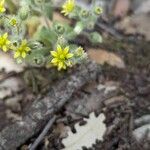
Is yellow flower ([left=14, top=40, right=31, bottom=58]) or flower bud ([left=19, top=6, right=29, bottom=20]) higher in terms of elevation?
flower bud ([left=19, top=6, right=29, bottom=20])

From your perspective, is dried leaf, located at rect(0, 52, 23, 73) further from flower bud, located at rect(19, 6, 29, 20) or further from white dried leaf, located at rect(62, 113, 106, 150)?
white dried leaf, located at rect(62, 113, 106, 150)

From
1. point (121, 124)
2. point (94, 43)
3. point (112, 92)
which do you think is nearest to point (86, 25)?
point (94, 43)

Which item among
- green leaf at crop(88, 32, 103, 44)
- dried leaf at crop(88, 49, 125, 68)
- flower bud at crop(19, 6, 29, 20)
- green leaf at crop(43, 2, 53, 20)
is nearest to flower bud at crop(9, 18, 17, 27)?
flower bud at crop(19, 6, 29, 20)

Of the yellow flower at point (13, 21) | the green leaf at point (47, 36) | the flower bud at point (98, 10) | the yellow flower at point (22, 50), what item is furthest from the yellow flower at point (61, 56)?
the flower bud at point (98, 10)

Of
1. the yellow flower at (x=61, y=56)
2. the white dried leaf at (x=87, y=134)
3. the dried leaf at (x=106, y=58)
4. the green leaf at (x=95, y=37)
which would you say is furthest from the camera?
the dried leaf at (x=106, y=58)

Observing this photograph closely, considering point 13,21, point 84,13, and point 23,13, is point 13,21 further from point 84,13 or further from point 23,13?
point 84,13

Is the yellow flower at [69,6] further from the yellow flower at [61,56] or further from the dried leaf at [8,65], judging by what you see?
the dried leaf at [8,65]

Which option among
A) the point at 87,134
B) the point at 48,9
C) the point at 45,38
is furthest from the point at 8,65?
the point at 87,134
